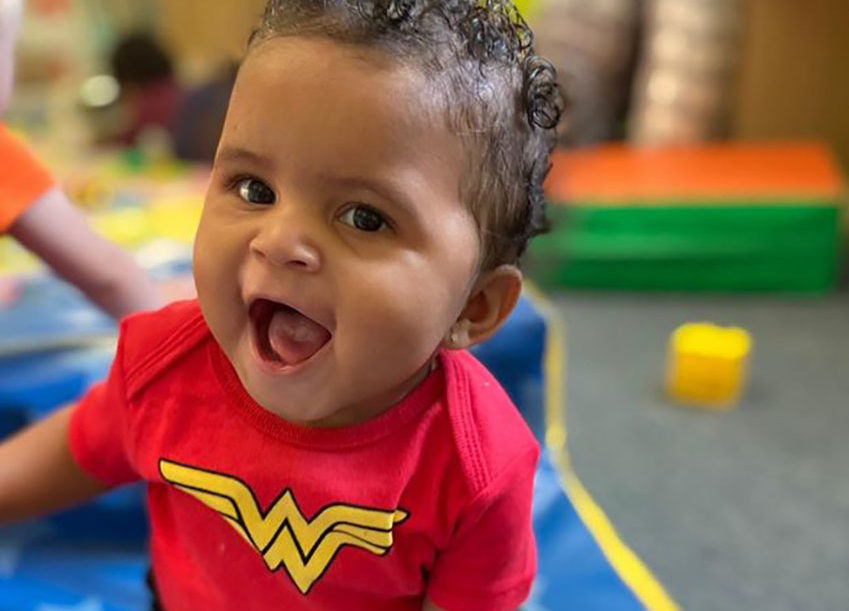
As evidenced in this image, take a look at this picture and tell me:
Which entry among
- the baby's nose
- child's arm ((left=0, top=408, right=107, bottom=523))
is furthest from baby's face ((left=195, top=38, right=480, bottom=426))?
child's arm ((left=0, top=408, right=107, bottom=523))

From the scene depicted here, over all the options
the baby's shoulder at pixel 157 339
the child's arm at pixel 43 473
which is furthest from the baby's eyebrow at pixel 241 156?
the child's arm at pixel 43 473

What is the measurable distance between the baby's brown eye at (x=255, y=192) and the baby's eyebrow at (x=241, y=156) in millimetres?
12

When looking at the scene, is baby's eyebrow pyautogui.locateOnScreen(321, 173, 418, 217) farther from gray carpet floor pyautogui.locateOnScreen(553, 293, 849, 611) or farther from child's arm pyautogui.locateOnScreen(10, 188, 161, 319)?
gray carpet floor pyautogui.locateOnScreen(553, 293, 849, 611)

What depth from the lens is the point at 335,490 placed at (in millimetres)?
578

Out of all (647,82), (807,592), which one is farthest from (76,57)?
(807,592)

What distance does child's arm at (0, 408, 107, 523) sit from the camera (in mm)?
714

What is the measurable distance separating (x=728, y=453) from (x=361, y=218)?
0.98 metres

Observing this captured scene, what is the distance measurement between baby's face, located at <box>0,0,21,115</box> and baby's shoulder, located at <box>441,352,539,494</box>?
0.43 m

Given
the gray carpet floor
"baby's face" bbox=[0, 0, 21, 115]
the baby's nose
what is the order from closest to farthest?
the baby's nose < "baby's face" bbox=[0, 0, 21, 115] < the gray carpet floor

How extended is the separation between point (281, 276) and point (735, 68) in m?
1.90

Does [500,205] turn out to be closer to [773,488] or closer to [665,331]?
[773,488]

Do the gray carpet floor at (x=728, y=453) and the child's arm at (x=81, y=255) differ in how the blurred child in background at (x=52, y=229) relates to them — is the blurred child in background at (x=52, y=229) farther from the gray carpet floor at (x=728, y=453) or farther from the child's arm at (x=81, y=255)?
the gray carpet floor at (x=728, y=453)

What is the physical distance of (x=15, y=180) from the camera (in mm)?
823

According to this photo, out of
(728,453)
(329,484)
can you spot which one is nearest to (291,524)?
(329,484)
